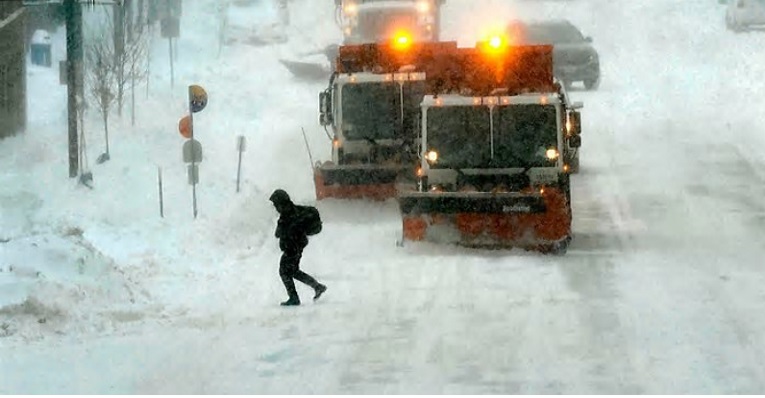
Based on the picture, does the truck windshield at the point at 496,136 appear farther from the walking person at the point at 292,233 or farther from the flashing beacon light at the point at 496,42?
the walking person at the point at 292,233

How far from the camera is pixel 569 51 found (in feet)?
136

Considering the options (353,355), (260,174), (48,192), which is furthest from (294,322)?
(260,174)

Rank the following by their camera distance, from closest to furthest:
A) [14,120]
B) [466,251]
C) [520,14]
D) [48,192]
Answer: [466,251]
[48,192]
[14,120]
[520,14]

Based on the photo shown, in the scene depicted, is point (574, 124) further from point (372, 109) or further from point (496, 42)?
point (372, 109)

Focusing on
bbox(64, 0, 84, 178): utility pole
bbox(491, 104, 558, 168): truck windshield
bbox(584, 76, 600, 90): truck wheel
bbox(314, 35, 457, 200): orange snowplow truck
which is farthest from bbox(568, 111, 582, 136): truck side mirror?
bbox(584, 76, 600, 90): truck wheel

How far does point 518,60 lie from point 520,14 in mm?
43064

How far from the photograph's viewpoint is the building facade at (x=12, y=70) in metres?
35.7

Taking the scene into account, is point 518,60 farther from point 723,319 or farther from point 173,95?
point 173,95

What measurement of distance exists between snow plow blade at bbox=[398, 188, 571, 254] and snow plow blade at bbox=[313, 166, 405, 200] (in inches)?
169

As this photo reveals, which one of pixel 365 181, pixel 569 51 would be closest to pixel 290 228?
pixel 365 181

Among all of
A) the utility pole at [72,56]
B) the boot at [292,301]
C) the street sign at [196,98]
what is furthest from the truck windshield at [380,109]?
the boot at [292,301]

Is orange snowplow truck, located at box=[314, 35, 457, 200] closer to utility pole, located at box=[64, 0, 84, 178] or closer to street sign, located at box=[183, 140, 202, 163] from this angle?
street sign, located at box=[183, 140, 202, 163]

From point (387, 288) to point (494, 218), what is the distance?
2658mm

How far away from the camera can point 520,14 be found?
64.6 meters
